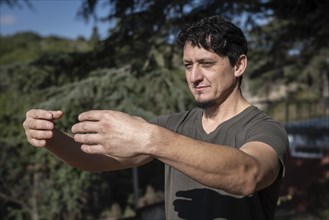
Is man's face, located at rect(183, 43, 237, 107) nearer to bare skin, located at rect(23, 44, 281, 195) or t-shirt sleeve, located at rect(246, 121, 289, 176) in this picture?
t-shirt sleeve, located at rect(246, 121, 289, 176)

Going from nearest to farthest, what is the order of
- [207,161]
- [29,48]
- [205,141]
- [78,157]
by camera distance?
[207,161] → [205,141] → [78,157] → [29,48]

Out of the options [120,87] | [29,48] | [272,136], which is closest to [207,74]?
[272,136]

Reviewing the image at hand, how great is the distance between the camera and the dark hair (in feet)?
6.15

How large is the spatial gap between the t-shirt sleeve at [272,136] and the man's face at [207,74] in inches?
8.1

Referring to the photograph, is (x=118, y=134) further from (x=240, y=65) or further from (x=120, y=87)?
(x=120, y=87)

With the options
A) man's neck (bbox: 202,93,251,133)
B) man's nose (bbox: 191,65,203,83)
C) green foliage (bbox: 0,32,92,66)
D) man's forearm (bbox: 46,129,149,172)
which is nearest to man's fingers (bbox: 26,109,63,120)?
man's forearm (bbox: 46,129,149,172)

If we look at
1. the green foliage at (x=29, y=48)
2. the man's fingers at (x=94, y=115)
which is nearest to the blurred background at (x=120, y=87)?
the green foliage at (x=29, y=48)

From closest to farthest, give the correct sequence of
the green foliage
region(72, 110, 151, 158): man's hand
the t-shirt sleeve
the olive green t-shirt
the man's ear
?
region(72, 110, 151, 158): man's hand → the t-shirt sleeve → the olive green t-shirt → the man's ear → the green foliage

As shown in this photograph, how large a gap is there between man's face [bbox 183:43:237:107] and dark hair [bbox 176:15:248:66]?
0.8 inches

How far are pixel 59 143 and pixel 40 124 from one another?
230 millimetres

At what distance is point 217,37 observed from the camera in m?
1.88

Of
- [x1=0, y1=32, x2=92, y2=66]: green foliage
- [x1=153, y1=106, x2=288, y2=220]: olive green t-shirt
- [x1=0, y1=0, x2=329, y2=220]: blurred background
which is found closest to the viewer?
[x1=153, y1=106, x2=288, y2=220]: olive green t-shirt

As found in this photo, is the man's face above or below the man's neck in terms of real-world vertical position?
above

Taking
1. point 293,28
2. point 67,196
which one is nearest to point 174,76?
point 293,28
